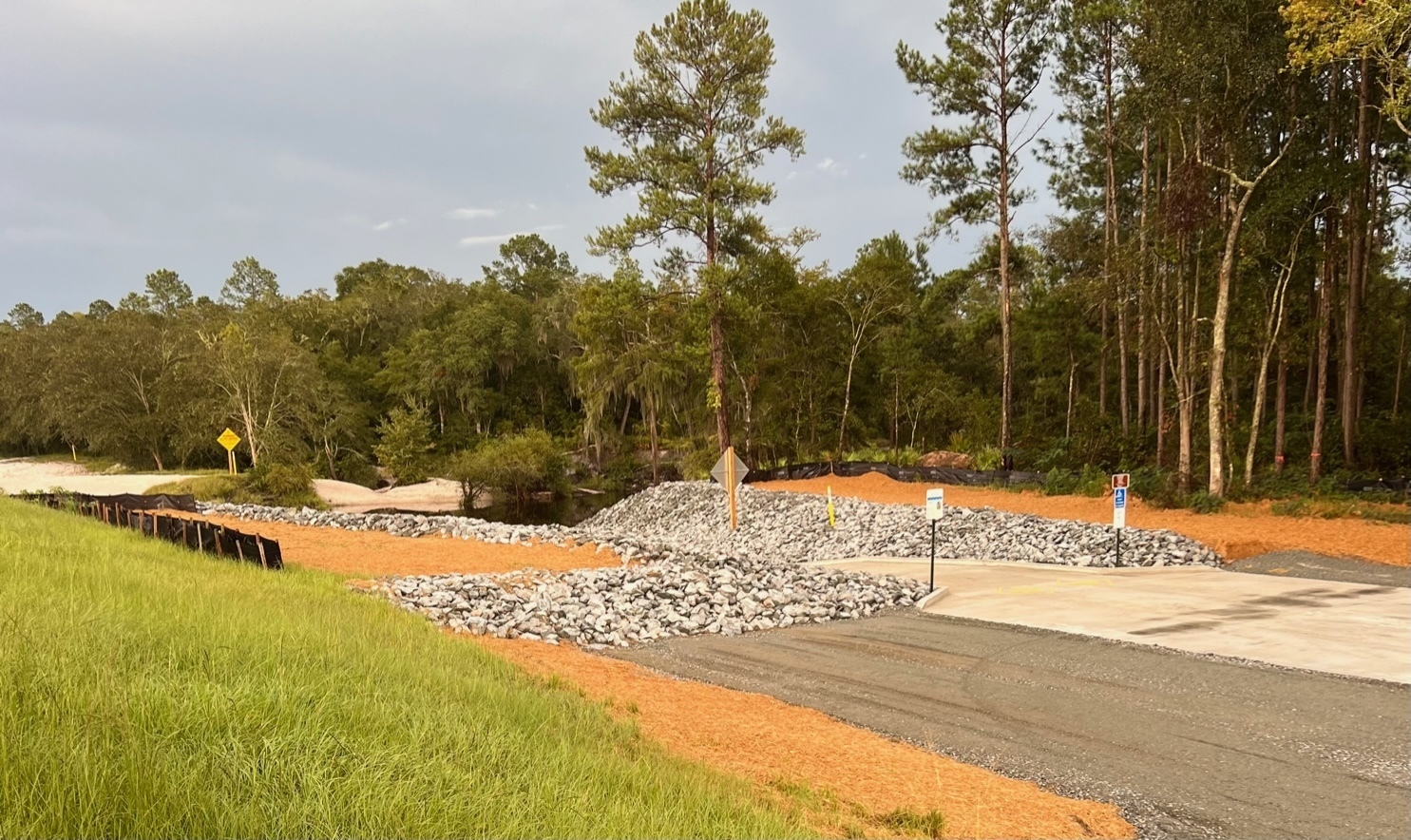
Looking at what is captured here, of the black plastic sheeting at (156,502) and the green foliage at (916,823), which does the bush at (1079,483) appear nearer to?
the green foliage at (916,823)

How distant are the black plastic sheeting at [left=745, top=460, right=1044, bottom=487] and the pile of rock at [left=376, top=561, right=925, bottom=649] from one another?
11.0 metres

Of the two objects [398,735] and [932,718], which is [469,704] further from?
[932,718]

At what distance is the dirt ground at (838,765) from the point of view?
4059 mm

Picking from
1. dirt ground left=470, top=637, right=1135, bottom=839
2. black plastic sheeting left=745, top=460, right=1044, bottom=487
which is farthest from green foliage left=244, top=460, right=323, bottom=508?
dirt ground left=470, top=637, right=1135, bottom=839

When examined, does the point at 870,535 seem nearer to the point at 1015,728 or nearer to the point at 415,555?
the point at 415,555

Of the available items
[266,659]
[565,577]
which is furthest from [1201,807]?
[565,577]

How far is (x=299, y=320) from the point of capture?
5291 cm

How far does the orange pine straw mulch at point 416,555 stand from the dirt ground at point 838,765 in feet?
19.4

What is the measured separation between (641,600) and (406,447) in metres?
34.2

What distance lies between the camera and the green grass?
90.9 inches

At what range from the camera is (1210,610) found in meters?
9.20

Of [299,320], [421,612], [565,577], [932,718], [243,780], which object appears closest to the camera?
[243,780]

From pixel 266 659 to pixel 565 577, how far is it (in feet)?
22.5

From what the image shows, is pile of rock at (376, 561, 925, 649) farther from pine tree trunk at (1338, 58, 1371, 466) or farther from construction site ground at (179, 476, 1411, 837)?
pine tree trunk at (1338, 58, 1371, 466)
